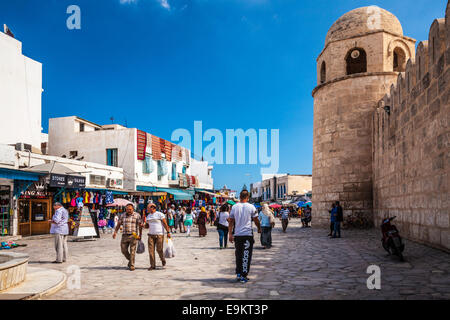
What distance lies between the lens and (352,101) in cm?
1692

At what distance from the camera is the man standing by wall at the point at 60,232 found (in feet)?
29.3

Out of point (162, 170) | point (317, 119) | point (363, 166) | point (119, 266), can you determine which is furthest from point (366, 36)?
point (162, 170)

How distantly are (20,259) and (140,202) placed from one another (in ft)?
58.7

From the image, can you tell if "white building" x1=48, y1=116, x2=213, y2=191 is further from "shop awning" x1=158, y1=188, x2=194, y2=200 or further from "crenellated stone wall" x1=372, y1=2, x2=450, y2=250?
"crenellated stone wall" x1=372, y1=2, x2=450, y2=250

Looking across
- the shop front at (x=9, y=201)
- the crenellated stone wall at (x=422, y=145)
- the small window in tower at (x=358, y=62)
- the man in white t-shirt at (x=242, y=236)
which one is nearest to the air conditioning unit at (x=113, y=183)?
the shop front at (x=9, y=201)

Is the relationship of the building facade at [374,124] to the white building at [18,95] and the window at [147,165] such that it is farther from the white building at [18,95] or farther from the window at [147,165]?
the white building at [18,95]

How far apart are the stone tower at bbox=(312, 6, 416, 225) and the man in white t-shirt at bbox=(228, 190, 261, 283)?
445 inches

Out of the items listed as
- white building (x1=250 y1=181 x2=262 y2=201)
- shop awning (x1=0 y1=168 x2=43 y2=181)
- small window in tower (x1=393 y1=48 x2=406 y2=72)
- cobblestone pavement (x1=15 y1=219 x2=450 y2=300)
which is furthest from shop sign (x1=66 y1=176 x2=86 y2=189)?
white building (x1=250 y1=181 x2=262 y2=201)

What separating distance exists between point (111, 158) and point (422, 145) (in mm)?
21703

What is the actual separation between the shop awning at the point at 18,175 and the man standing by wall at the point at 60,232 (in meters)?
5.32

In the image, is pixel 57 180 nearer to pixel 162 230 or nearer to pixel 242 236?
pixel 162 230

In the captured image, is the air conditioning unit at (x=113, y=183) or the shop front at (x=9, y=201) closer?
the shop front at (x=9, y=201)

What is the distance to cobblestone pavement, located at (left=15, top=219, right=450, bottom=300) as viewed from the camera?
5.33 m
